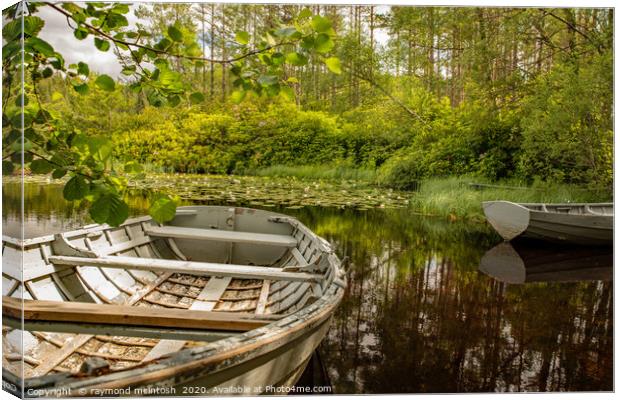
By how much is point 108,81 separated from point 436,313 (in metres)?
2.73

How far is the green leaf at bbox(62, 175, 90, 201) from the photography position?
1301 millimetres

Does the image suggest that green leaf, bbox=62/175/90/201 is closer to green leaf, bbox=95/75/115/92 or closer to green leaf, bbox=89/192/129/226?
green leaf, bbox=89/192/129/226

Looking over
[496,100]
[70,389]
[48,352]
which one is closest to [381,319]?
[496,100]

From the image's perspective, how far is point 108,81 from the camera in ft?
4.55

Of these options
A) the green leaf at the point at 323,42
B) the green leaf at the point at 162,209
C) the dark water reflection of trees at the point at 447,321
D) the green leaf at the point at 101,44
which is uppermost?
the green leaf at the point at 101,44

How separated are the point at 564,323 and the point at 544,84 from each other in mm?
1530

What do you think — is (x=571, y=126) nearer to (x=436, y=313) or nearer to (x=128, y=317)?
(x=436, y=313)

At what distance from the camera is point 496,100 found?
3154mm

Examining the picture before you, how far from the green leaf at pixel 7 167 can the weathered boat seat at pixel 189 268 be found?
0.83 metres

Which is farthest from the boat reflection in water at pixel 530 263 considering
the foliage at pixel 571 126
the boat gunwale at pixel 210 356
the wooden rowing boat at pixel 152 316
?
the boat gunwale at pixel 210 356

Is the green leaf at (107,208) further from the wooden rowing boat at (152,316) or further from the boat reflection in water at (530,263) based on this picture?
the boat reflection in water at (530,263)

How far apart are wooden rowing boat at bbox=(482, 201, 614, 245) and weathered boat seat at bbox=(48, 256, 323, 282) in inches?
60.1

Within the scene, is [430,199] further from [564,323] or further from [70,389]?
[70,389]

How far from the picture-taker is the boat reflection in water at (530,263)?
152 inches
